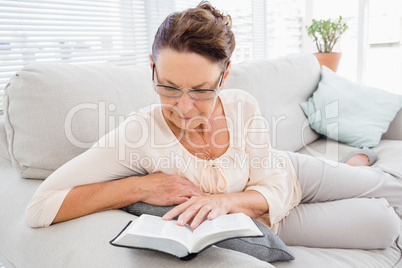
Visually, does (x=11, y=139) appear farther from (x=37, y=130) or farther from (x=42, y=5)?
(x=42, y=5)

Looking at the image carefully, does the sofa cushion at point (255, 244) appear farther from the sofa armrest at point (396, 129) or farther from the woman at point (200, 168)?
the sofa armrest at point (396, 129)

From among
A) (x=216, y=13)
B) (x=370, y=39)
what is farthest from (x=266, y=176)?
(x=370, y=39)

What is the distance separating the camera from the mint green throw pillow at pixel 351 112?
2.13m

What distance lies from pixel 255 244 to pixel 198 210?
0.56 ft

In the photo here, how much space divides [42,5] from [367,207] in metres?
1.92

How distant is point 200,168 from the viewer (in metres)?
1.11

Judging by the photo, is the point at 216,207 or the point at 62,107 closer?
the point at 216,207

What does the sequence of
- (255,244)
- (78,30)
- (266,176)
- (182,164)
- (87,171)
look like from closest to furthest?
(255,244) → (87,171) → (182,164) → (266,176) → (78,30)

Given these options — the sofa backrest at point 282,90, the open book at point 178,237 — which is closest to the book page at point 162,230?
the open book at point 178,237

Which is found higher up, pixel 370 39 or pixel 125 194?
pixel 370 39

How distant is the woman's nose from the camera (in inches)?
39.7

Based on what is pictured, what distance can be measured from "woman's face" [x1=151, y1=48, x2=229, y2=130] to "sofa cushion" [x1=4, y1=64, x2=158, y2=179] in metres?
0.32

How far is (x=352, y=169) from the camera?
1.46 metres

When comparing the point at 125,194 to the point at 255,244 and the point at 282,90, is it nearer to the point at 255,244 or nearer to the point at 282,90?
the point at 255,244
